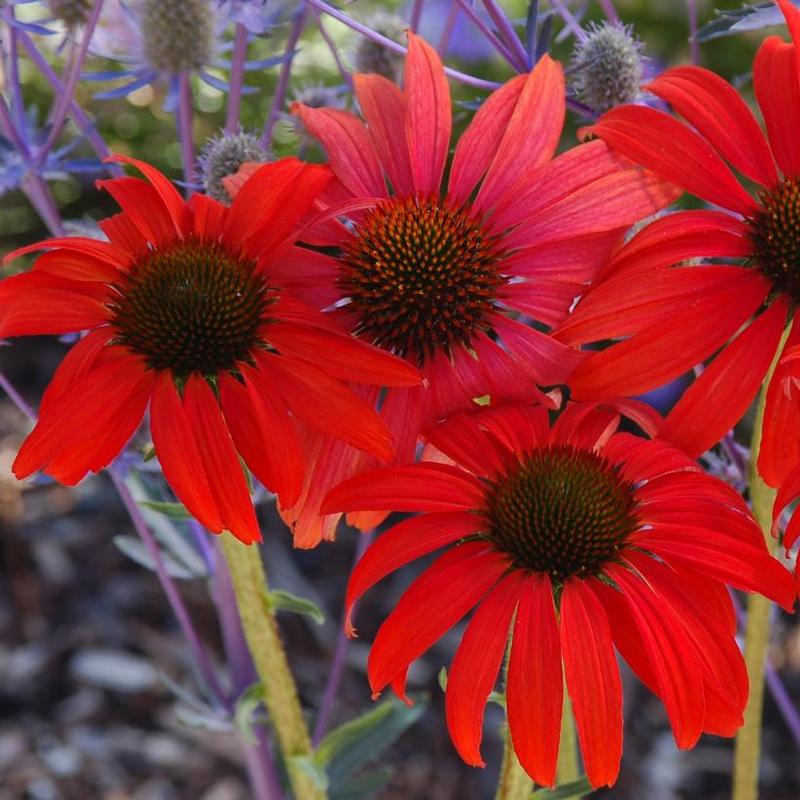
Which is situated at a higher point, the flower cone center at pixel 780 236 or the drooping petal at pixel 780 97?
the drooping petal at pixel 780 97

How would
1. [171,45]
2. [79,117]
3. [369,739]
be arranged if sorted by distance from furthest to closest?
[369,739] < [171,45] < [79,117]

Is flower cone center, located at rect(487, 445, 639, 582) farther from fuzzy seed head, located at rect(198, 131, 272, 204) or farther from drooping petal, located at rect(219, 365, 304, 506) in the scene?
fuzzy seed head, located at rect(198, 131, 272, 204)

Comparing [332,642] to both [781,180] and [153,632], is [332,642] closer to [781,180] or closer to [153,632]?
[153,632]

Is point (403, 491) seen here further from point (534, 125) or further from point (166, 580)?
point (166, 580)

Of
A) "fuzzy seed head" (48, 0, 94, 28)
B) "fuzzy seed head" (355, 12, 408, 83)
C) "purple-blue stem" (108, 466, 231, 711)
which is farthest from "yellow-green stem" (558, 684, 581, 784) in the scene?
"fuzzy seed head" (48, 0, 94, 28)

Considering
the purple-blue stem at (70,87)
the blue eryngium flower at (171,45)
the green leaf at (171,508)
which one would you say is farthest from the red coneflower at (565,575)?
the blue eryngium flower at (171,45)

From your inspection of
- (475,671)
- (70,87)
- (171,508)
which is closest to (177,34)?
(70,87)

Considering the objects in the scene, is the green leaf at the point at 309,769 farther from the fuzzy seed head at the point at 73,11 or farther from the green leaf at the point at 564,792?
the fuzzy seed head at the point at 73,11

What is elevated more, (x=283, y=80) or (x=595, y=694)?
(x=283, y=80)
